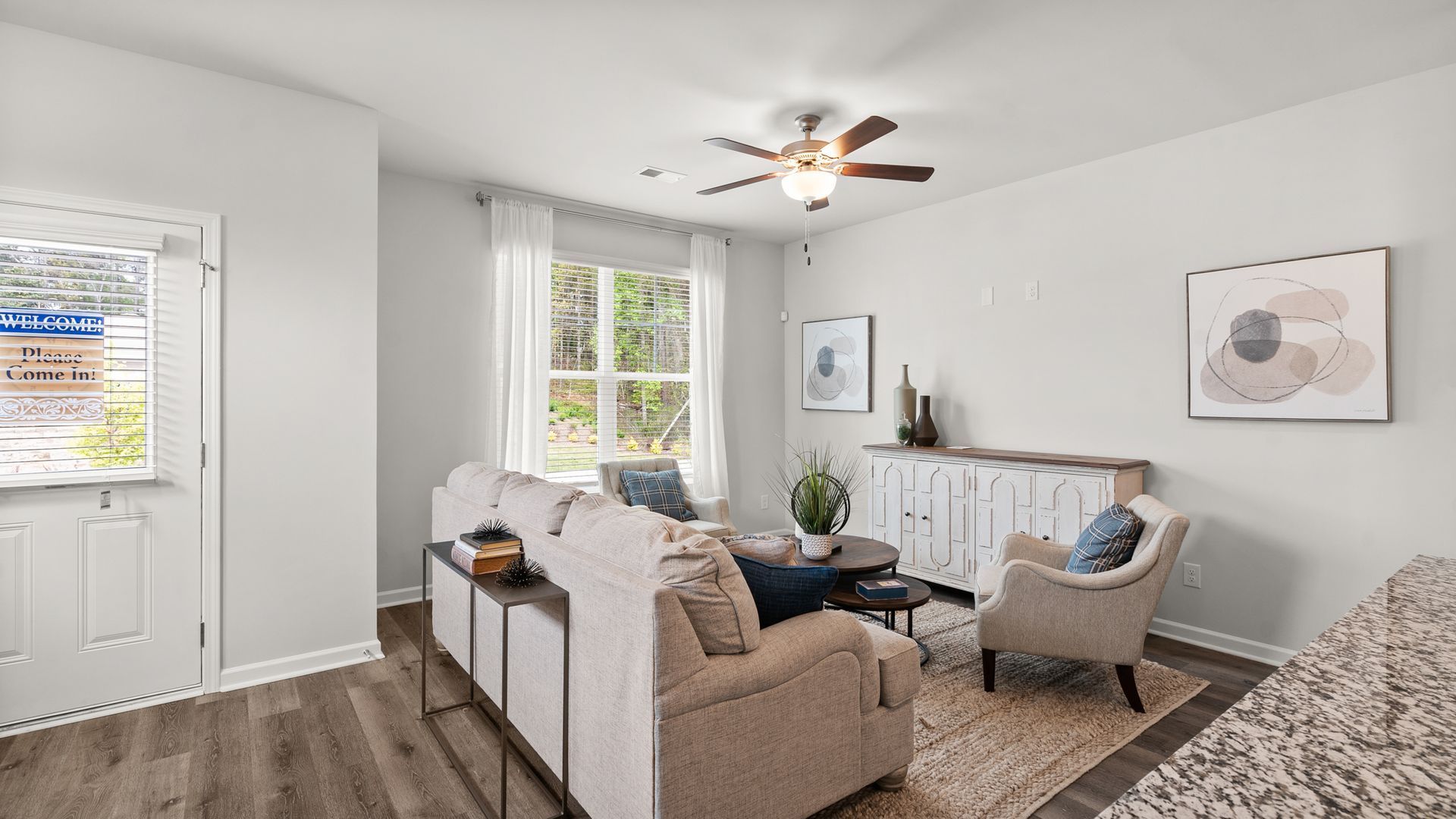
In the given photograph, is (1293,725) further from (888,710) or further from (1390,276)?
(1390,276)

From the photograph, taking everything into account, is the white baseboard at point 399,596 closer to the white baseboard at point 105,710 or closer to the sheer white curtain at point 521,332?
the sheer white curtain at point 521,332

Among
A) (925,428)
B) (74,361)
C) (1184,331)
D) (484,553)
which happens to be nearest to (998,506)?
(925,428)

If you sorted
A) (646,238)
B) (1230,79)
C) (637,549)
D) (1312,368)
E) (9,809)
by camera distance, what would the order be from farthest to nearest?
1. (646,238)
2. (1312,368)
3. (1230,79)
4. (9,809)
5. (637,549)

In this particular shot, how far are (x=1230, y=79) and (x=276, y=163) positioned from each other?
426 centimetres

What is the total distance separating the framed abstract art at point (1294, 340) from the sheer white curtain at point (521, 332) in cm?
Answer: 390

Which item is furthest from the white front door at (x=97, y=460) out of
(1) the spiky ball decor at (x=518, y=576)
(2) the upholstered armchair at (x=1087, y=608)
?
(2) the upholstered armchair at (x=1087, y=608)

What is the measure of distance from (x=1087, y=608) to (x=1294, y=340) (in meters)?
1.74

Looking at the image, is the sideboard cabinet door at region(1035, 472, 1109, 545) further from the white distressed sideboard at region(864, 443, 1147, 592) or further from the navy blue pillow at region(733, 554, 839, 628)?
the navy blue pillow at region(733, 554, 839, 628)

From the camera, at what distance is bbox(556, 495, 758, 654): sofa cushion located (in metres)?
1.78

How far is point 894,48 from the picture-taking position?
2744mm

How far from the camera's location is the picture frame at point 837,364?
5.41m

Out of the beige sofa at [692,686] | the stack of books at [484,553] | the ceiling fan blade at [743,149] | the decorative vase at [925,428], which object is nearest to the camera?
the beige sofa at [692,686]

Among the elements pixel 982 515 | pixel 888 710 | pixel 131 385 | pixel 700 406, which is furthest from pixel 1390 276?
pixel 131 385

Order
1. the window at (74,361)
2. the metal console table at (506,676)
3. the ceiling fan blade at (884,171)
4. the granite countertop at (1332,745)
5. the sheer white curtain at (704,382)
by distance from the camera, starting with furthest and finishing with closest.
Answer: the sheer white curtain at (704,382) → the ceiling fan blade at (884,171) → the window at (74,361) → the metal console table at (506,676) → the granite countertop at (1332,745)
